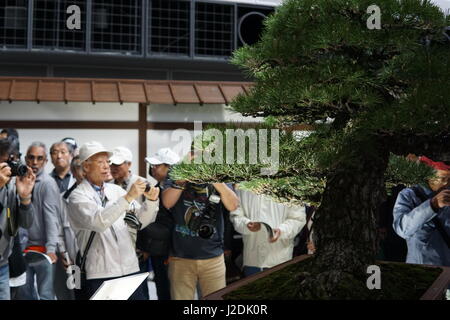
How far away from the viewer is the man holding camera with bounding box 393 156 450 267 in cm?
369

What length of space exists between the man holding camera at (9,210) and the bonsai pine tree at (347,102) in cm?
212

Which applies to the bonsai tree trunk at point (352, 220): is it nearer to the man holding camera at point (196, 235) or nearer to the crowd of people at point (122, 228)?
the crowd of people at point (122, 228)

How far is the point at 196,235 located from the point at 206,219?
5.3 inches

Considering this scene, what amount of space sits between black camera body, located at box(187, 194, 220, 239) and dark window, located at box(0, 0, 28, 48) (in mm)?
3680

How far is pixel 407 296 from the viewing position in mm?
1928

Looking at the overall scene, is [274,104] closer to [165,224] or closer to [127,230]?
[127,230]

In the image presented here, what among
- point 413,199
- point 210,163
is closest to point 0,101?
point 413,199

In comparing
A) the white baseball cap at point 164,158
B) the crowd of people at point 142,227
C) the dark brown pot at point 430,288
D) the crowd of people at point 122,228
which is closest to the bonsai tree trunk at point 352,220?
the dark brown pot at point 430,288

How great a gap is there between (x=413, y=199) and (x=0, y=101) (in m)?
4.21

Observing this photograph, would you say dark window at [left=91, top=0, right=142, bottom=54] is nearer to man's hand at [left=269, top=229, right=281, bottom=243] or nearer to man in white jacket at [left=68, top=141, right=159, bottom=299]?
man in white jacket at [left=68, top=141, right=159, bottom=299]

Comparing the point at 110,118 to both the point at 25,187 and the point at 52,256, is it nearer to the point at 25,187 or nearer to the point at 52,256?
the point at 52,256

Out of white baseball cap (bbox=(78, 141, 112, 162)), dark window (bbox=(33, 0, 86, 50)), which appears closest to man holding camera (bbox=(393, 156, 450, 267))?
white baseball cap (bbox=(78, 141, 112, 162))

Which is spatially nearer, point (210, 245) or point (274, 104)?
point (274, 104)

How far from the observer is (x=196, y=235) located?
4.27 m
